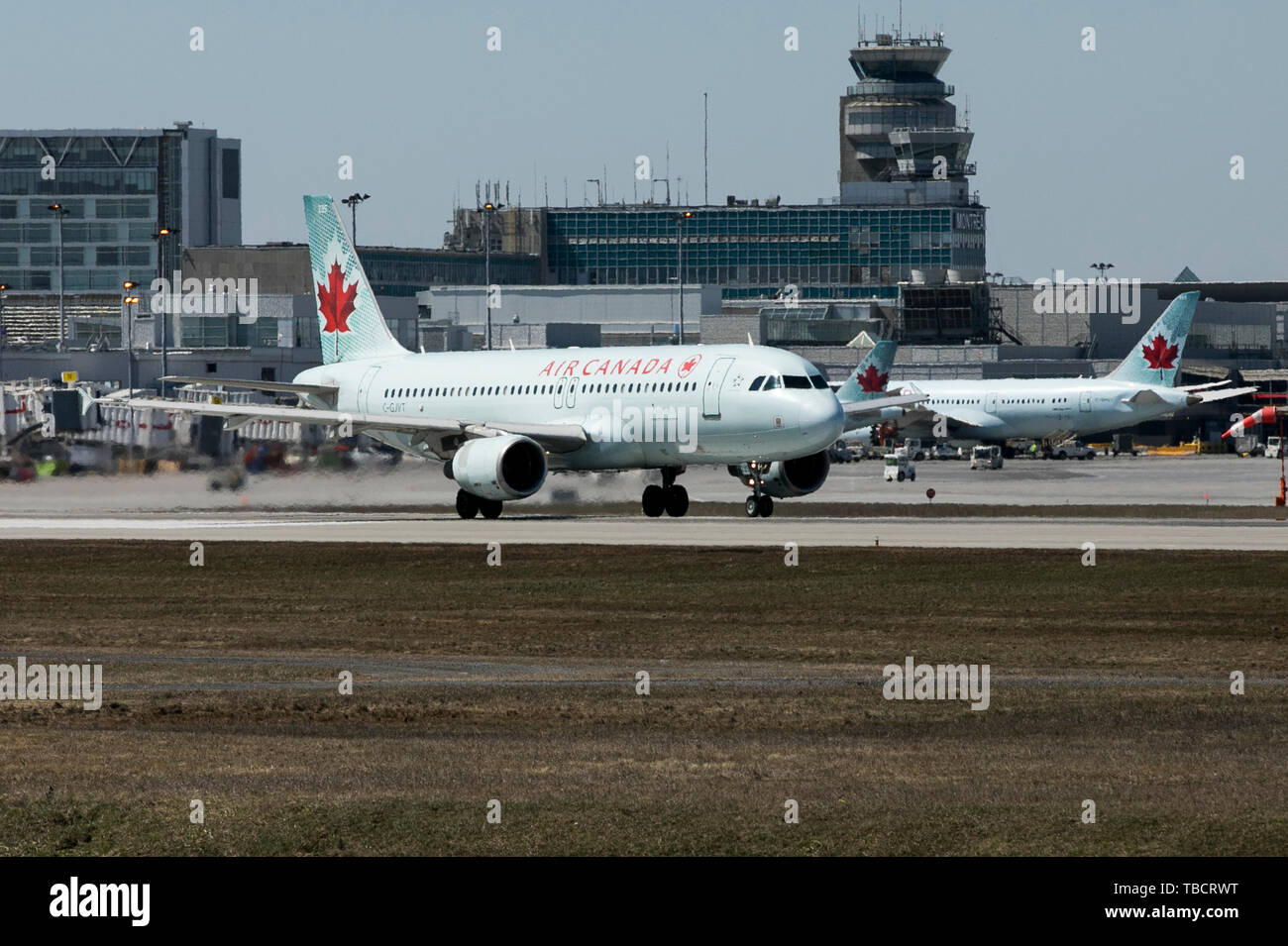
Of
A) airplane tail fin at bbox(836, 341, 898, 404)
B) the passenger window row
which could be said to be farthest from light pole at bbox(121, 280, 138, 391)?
the passenger window row

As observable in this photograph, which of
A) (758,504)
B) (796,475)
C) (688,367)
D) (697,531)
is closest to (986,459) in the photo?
(796,475)

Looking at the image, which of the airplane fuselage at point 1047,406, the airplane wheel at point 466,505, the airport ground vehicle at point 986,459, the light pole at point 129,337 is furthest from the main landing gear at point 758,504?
the airplane fuselage at point 1047,406

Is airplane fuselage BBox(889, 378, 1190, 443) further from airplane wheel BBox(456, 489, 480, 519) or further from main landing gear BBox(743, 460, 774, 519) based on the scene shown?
airplane wheel BBox(456, 489, 480, 519)

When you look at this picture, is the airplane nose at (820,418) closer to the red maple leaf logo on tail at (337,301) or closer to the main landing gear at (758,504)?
the main landing gear at (758,504)

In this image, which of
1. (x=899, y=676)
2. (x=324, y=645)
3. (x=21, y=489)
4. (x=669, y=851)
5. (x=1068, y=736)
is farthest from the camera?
(x=21, y=489)

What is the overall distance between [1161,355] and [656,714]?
324 feet

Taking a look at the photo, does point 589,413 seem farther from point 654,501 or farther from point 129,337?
point 129,337

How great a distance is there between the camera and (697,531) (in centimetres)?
5075

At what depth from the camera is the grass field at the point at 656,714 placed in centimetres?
1597

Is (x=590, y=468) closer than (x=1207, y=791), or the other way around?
(x=1207, y=791)

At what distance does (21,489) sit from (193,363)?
6305cm

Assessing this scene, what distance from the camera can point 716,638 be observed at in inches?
1179
